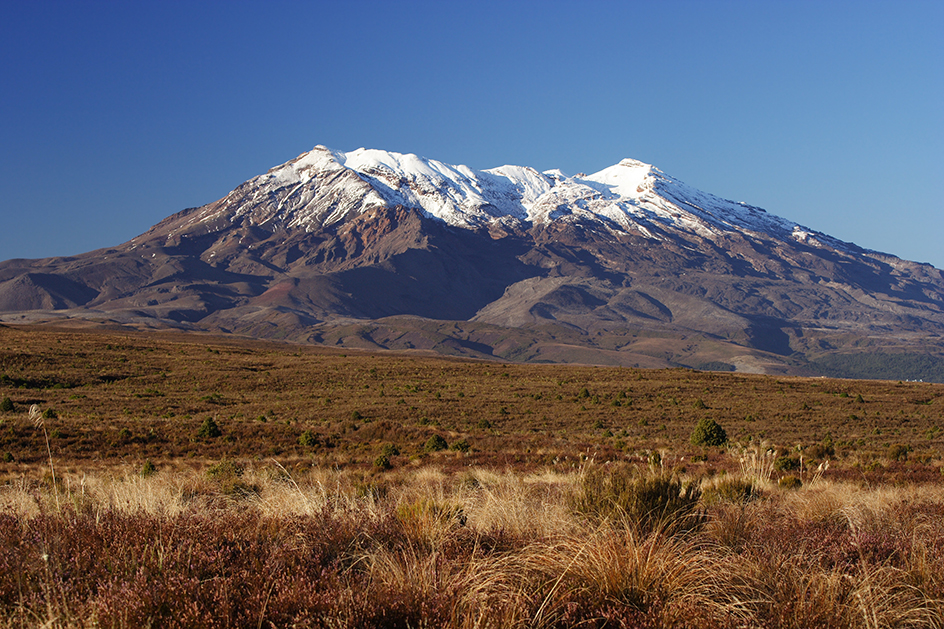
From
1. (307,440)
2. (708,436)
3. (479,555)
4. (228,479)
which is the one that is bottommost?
(307,440)

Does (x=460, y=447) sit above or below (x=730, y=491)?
below

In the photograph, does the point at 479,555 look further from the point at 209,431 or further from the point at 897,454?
the point at 209,431

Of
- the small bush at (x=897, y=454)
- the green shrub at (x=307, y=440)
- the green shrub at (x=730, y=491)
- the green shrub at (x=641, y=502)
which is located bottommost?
the green shrub at (x=307, y=440)

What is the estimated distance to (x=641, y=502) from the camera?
5781 mm

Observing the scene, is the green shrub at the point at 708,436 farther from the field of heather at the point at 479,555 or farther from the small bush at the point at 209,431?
the small bush at the point at 209,431

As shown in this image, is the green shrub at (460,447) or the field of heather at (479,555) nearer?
the field of heather at (479,555)

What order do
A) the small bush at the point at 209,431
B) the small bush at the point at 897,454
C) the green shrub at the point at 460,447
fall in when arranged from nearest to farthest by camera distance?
the small bush at the point at 897,454 < the green shrub at the point at 460,447 < the small bush at the point at 209,431

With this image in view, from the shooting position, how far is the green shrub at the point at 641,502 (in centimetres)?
553

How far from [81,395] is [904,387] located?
65.9 metres

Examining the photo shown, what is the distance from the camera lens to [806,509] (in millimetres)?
7270

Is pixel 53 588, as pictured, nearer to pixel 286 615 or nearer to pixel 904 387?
pixel 286 615

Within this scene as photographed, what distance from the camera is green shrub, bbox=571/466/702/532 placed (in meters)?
5.53

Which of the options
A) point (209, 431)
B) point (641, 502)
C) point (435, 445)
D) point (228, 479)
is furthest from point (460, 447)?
point (641, 502)

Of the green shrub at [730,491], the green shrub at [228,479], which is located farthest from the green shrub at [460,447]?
the green shrub at [730,491]
